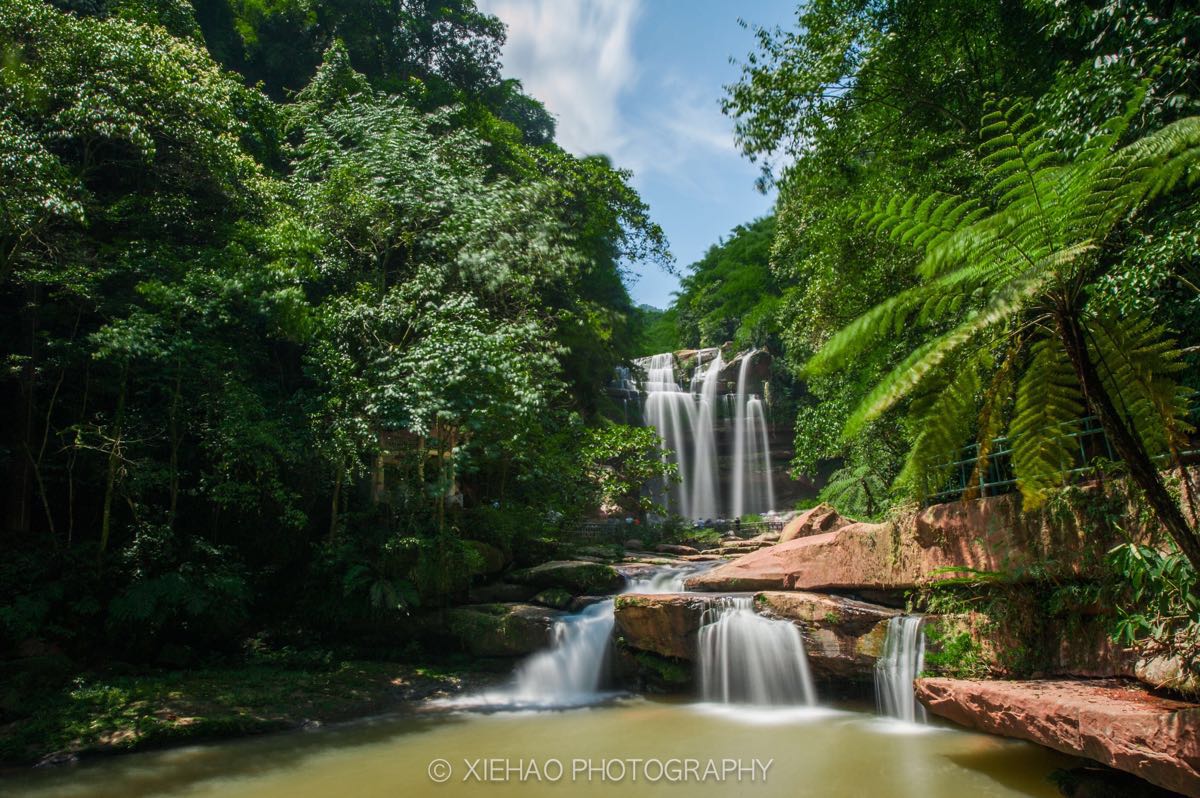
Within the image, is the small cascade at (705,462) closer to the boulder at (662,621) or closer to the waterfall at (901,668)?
the boulder at (662,621)

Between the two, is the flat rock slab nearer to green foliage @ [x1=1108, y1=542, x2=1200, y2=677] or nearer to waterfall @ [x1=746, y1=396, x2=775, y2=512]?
green foliage @ [x1=1108, y1=542, x2=1200, y2=677]

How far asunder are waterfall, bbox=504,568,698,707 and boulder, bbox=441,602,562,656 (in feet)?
0.64

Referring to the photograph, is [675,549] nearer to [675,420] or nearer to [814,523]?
[814,523]

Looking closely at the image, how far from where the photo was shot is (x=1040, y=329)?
418 centimetres

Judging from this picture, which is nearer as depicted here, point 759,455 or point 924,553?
point 924,553

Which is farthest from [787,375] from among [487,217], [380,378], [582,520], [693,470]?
[380,378]

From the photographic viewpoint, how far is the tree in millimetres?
3785

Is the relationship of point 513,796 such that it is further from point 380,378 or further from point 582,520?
point 582,520

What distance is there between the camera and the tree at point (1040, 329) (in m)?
3.79

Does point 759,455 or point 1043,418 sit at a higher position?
point 759,455

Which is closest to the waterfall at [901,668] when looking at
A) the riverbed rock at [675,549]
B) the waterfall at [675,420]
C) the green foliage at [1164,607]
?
the green foliage at [1164,607]

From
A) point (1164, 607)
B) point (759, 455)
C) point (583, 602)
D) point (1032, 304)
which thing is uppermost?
point (759, 455)

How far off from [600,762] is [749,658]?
3.07 meters

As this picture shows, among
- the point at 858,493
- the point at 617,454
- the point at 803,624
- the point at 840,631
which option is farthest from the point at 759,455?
the point at 840,631
